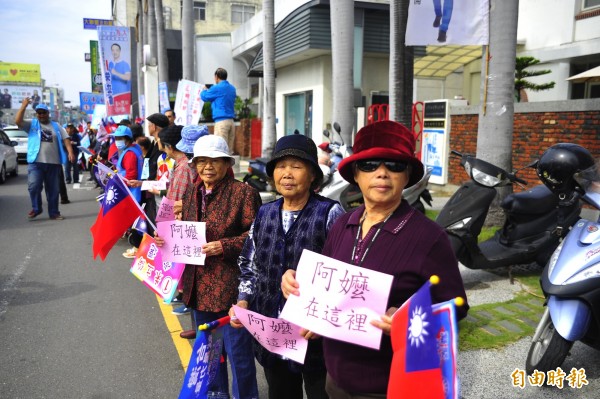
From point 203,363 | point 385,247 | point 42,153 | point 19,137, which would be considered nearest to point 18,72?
point 19,137

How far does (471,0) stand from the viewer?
6266mm

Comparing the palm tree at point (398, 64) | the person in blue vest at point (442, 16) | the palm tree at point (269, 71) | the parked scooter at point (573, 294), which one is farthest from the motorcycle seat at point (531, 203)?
the palm tree at point (269, 71)

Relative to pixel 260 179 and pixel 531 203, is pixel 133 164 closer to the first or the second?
pixel 260 179

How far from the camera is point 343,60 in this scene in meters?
8.10

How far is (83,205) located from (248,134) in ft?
41.9

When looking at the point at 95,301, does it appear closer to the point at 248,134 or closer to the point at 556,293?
the point at 556,293

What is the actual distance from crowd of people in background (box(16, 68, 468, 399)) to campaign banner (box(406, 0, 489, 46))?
13.1ft

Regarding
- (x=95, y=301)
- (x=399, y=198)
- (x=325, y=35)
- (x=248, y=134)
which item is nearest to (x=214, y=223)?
(x=399, y=198)

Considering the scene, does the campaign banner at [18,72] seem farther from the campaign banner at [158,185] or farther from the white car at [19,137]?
the campaign banner at [158,185]

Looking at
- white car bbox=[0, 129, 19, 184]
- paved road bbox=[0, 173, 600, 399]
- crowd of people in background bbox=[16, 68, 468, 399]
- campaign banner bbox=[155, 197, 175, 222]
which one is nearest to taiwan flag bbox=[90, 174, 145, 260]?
campaign banner bbox=[155, 197, 175, 222]

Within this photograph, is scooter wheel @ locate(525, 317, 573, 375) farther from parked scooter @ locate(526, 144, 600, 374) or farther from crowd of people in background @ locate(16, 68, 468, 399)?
crowd of people in background @ locate(16, 68, 468, 399)

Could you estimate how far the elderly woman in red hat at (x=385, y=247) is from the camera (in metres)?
1.75

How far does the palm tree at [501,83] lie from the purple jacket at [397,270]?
5019 mm

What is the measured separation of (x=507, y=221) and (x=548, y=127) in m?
4.12
